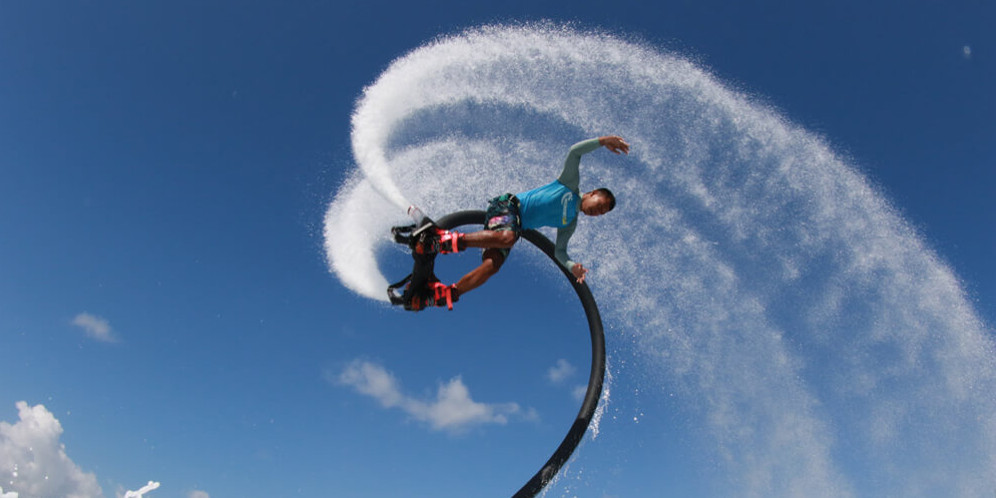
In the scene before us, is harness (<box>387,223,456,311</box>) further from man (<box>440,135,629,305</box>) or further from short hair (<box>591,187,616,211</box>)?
short hair (<box>591,187,616,211</box>)

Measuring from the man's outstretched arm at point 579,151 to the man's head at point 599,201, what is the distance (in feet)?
1.10

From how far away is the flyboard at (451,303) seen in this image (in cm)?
940

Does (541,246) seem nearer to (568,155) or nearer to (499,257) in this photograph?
(499,257)

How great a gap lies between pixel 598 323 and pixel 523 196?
9.54ft

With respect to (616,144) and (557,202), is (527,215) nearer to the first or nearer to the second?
→ (557,202)

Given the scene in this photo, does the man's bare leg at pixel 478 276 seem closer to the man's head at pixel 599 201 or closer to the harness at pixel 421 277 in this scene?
the harness at pixel 421 277

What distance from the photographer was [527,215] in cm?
1000

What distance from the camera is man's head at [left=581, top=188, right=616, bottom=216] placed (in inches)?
382

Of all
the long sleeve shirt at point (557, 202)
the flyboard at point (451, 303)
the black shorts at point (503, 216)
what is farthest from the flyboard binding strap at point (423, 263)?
the long sleeve shirt at point (557, 202)

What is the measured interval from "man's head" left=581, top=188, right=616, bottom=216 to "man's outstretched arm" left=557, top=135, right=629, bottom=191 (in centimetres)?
33

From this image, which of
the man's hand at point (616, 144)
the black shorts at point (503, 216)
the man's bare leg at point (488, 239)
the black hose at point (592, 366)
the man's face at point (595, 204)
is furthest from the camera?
the black hose at point (592, 366)

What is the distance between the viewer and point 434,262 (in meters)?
9.84

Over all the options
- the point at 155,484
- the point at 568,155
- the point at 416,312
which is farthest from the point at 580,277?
the point at 155,484

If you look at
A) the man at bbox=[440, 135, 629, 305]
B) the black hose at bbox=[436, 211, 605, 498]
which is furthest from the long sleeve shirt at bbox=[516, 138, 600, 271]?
the black hose at bbox=[436, 211, 605, 498]
